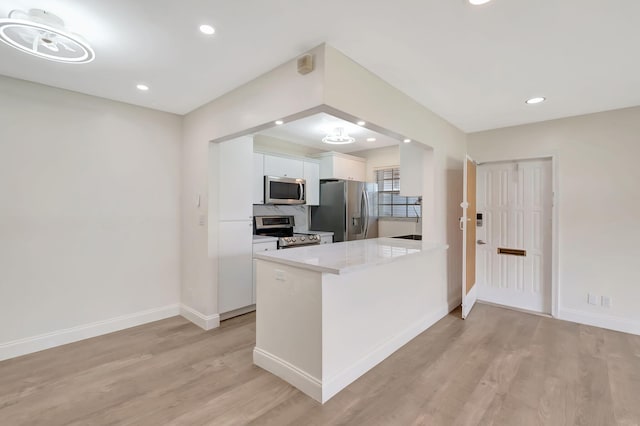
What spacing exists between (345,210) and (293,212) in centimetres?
89

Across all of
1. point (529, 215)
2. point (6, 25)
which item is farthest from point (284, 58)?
point (529, 215)

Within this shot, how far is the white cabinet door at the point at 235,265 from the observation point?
11.0 ft

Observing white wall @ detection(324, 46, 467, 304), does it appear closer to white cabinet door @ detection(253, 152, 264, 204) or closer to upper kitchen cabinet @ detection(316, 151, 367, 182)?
upper kitchen cabinet @ detection(316, 151, 367, 182)

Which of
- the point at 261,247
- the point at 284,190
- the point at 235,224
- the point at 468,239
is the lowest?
the point at 261,247

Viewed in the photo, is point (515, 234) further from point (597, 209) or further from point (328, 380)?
point (328, 380)

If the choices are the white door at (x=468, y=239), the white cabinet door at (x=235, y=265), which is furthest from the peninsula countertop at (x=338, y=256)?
the white cabinet door at (x=235, y=265)

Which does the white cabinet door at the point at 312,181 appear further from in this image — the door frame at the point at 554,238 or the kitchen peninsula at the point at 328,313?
the door frame at the point at 554,238

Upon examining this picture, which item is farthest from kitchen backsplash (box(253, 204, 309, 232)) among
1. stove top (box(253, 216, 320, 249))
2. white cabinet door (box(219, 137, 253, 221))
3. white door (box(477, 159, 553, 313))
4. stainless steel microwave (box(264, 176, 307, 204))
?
white door (box(477, 159, 553, 313))

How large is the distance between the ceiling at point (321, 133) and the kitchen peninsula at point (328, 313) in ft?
5.50

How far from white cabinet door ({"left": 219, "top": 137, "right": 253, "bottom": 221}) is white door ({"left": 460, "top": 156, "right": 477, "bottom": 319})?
2603 mm

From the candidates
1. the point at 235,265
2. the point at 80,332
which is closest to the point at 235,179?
the point at 235,265

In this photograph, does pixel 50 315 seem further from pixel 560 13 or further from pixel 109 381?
pixel 560 13

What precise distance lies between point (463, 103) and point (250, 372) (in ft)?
10.9

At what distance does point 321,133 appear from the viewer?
14.1ft
